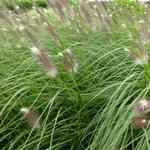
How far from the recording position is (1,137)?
2559 mm

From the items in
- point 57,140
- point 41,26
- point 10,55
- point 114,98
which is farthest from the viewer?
point 41,26

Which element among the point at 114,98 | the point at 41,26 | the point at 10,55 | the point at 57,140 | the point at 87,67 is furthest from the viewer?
the point at 41,26

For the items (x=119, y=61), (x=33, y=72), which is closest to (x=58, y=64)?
(x=33, y=72)

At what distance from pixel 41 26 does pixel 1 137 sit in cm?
120

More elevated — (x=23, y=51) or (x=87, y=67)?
(x=23, y=51)

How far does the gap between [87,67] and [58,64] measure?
20 centimetres

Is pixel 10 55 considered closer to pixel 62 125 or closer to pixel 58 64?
pixel 58 64

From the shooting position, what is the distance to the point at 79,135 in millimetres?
2457

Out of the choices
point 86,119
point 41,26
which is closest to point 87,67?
point 86,119

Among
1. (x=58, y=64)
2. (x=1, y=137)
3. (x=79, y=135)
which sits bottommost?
(x=79, y=135)

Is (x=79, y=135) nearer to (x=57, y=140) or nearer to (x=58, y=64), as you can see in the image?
(x=57, y=140)

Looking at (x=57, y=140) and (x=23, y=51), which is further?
(x=23, y=51)

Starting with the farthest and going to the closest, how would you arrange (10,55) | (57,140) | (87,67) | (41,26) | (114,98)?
(41,26) < (10,55) < (87,67) < (57,140) < (114,98)

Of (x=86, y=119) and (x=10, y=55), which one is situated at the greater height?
(x=10, y=55)
